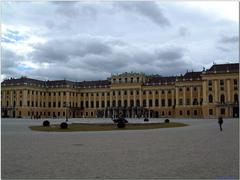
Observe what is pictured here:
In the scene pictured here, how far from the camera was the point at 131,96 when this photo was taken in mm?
107938

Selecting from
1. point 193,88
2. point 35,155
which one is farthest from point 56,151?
point 193,88

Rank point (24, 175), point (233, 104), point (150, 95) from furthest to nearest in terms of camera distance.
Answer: point (150, 95) → point (233, 104) → point (24, 175)

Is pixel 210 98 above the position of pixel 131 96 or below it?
below

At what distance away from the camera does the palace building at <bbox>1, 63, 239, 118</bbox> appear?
86119mm

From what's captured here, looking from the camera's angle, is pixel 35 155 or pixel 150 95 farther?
pixel 150 95

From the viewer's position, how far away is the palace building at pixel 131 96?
8612 centimetres

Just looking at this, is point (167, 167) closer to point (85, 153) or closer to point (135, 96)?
point (85, 153)

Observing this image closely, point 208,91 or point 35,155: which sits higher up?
point 208,91

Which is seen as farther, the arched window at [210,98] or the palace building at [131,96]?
the arched window at [210,98]

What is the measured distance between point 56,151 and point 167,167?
17.4 ft

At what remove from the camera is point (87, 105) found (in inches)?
4587

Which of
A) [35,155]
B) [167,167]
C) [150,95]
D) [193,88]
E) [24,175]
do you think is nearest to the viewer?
[24,175]

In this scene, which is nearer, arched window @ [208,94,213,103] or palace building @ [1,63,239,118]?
palace building @ [1,63,239,118]

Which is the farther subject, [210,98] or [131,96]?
[131,96]
